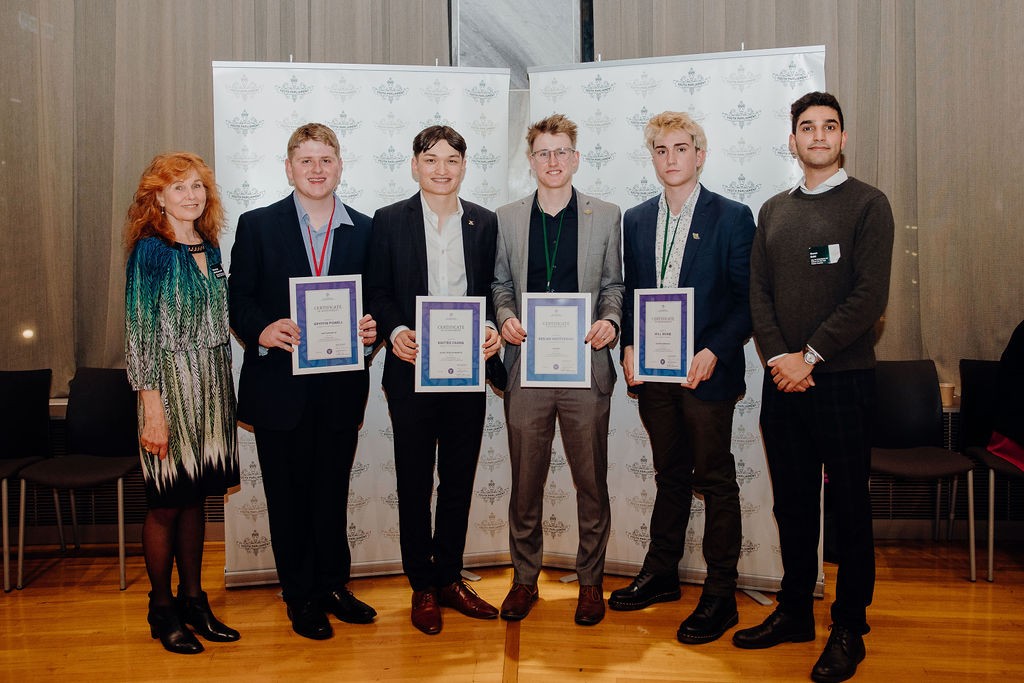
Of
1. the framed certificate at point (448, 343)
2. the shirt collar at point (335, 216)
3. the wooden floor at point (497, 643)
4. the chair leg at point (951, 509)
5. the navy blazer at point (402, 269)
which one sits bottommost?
the wooden floor at point (497, 643)

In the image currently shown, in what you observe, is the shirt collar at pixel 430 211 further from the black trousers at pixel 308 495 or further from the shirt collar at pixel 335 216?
the black trousers at pixel 308 495

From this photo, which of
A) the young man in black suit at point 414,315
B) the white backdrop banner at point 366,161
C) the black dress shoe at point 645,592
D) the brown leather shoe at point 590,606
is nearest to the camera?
the young man in black suit at point 414,315

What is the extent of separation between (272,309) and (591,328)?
132 cm

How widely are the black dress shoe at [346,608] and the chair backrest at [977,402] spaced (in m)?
3.27

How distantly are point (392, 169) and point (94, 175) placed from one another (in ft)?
6.67

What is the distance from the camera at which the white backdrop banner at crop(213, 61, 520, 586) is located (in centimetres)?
347

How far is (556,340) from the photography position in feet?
9.67

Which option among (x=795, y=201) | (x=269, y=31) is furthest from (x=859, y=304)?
(x=269, y=31)

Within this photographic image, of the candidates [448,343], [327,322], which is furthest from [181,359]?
[448,343]

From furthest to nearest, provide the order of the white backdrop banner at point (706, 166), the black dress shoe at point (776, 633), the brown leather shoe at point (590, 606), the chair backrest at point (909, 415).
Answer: the chair backrest at point (909, 415) → the white backdrop banner at point (706, 166) → the brown leather shoe at point (590, 606) → the black dress shoe at point (776, 633)

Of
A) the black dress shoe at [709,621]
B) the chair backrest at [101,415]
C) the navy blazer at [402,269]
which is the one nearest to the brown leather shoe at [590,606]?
the black dress shoe at [709,621]

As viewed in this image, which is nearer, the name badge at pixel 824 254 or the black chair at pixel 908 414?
the name badge at pixel 824 254

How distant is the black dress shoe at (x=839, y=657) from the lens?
8.70 feet

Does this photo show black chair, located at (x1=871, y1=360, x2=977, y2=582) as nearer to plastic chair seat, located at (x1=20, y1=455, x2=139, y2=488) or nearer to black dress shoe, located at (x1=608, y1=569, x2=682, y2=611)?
black dress shoe, located at (x1=608, y1=569, x2=682, y2=611)
